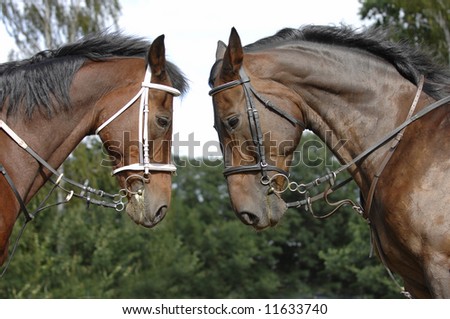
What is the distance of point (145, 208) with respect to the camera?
6.32 m

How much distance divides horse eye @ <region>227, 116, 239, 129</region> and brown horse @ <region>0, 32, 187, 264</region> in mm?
627

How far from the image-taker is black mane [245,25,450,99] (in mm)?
6461

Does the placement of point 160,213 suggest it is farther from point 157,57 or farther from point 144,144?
point 157,57

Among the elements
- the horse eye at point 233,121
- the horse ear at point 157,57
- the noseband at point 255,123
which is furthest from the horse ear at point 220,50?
the horse eye at point 233,121

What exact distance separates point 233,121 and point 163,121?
0.70 meters

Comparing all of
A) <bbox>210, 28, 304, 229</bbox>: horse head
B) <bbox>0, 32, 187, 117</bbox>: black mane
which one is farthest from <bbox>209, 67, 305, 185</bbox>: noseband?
<bbox>0, 32, 187, 117</bbox>: black mane

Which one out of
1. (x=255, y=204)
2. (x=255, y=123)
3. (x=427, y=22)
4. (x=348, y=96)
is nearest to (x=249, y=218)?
(x=255, y=204)

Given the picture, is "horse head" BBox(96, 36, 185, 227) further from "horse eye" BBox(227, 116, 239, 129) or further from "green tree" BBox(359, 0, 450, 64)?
"green tree" BBox(359, 0, 450, 64)

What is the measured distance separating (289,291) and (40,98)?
48.1 meters

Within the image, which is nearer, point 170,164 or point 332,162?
point 170,164

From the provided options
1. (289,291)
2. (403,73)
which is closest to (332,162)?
(289,291)

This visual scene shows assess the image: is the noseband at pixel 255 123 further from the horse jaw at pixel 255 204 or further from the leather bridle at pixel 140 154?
the leather bridle at pixel 140 154
